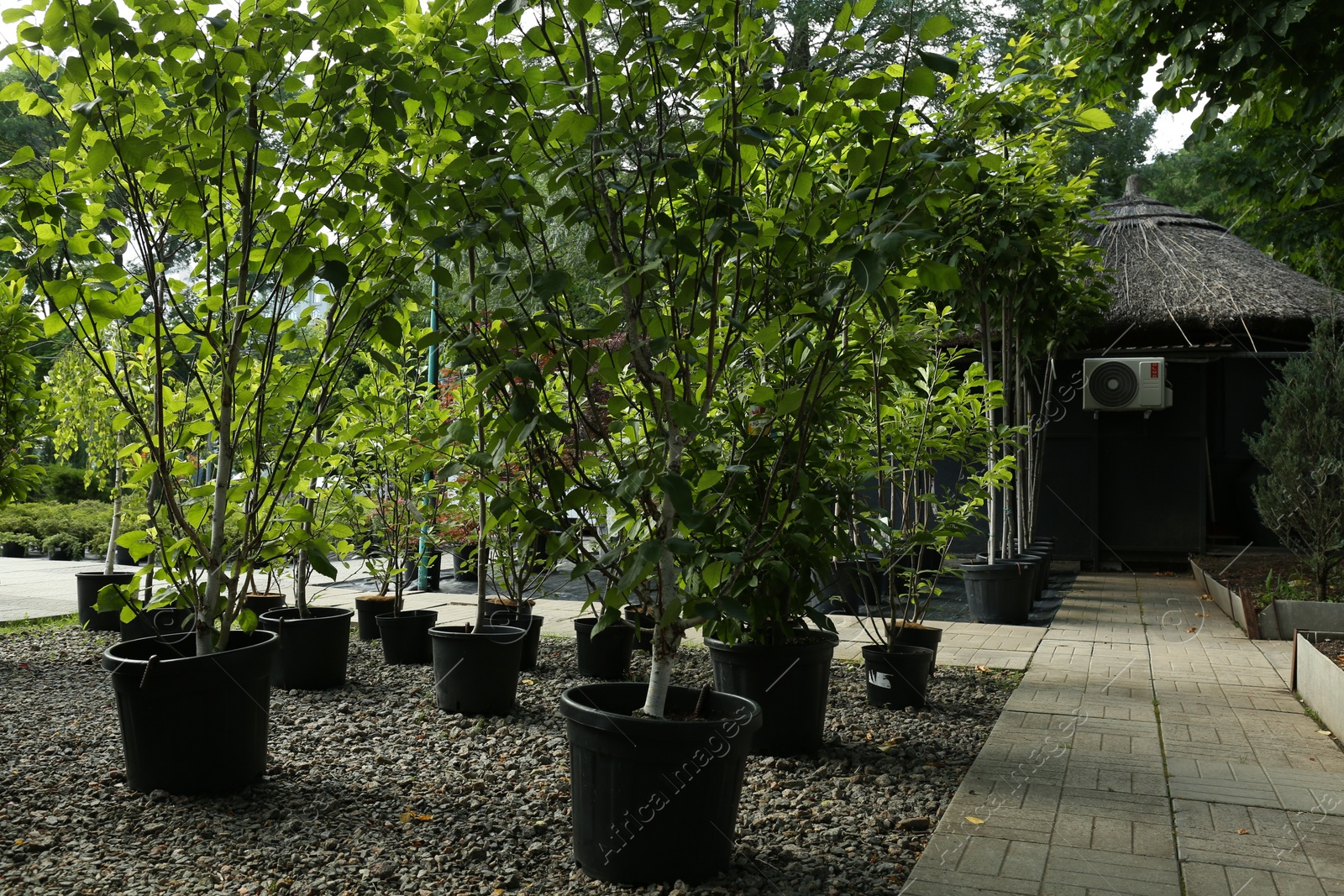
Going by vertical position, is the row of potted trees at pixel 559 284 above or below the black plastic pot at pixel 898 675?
above

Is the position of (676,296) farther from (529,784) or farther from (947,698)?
(947,698)

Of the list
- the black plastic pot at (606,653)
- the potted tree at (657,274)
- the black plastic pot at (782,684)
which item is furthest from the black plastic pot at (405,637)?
the potted tree at (657,274)

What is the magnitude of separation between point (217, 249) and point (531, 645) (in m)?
2.97

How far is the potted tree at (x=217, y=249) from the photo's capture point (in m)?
2.62

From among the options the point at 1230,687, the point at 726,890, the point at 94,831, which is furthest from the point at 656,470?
the point at 1230,687

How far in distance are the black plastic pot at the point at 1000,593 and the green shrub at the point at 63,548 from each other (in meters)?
12.7

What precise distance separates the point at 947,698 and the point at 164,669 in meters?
3.48

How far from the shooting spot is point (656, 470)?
7.10 ft

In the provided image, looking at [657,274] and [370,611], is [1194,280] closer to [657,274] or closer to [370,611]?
[370,611]

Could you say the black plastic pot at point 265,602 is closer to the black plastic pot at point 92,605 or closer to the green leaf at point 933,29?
the black plastic pot at point 92,605

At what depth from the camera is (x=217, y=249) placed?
10.4ft

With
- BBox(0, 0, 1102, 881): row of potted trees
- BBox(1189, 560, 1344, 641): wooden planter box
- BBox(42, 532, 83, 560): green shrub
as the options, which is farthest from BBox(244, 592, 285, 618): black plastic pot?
BBox(42, 532, 83, 560): green shrub

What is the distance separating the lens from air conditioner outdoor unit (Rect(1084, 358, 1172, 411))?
10.1 m

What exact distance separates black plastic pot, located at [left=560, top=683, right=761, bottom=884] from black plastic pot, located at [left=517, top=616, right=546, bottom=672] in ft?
9.24
